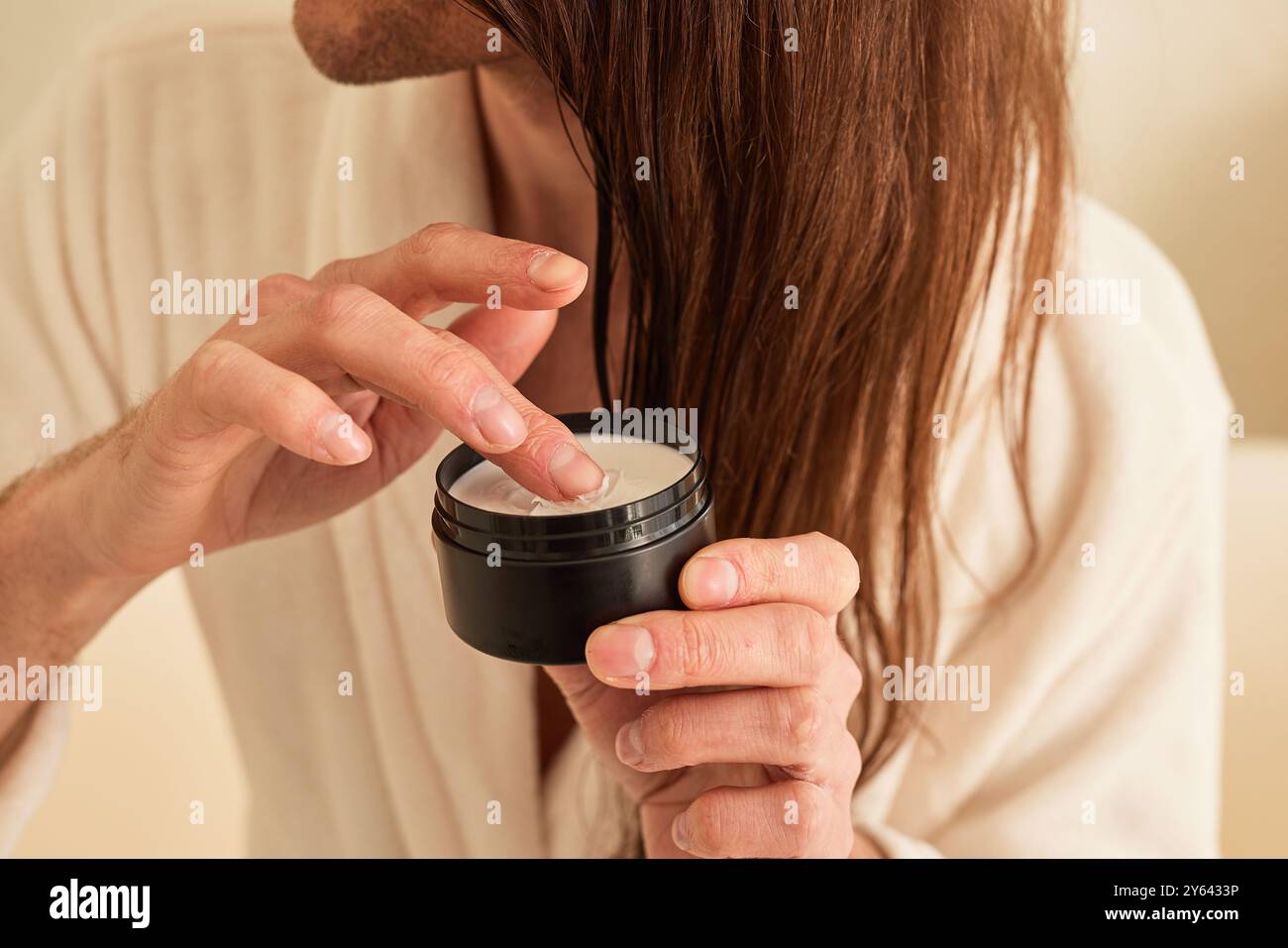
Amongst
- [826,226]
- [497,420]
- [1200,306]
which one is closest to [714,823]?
[497,420]

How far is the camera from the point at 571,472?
0.43m

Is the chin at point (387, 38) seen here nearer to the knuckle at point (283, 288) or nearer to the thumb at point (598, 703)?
the knuckle at point (283, 288)

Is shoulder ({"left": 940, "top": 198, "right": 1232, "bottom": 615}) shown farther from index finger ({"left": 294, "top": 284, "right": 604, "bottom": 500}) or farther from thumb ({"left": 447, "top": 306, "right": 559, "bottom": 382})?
index finger ({"left": 294, "top": 284, "right": 604, "bottom": 500})

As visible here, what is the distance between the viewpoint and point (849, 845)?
57cm

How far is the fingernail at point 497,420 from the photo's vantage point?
42 cm

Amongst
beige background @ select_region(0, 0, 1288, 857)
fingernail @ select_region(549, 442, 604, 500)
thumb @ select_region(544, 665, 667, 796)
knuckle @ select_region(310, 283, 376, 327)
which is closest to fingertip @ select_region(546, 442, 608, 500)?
fingernail @ select_region(549, 442, 604, 500)

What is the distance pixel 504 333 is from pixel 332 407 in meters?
0.19

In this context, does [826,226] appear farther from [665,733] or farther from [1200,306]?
[1200,306]

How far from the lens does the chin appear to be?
63 centimetres

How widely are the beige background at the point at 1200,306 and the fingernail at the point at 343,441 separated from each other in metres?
0.79
